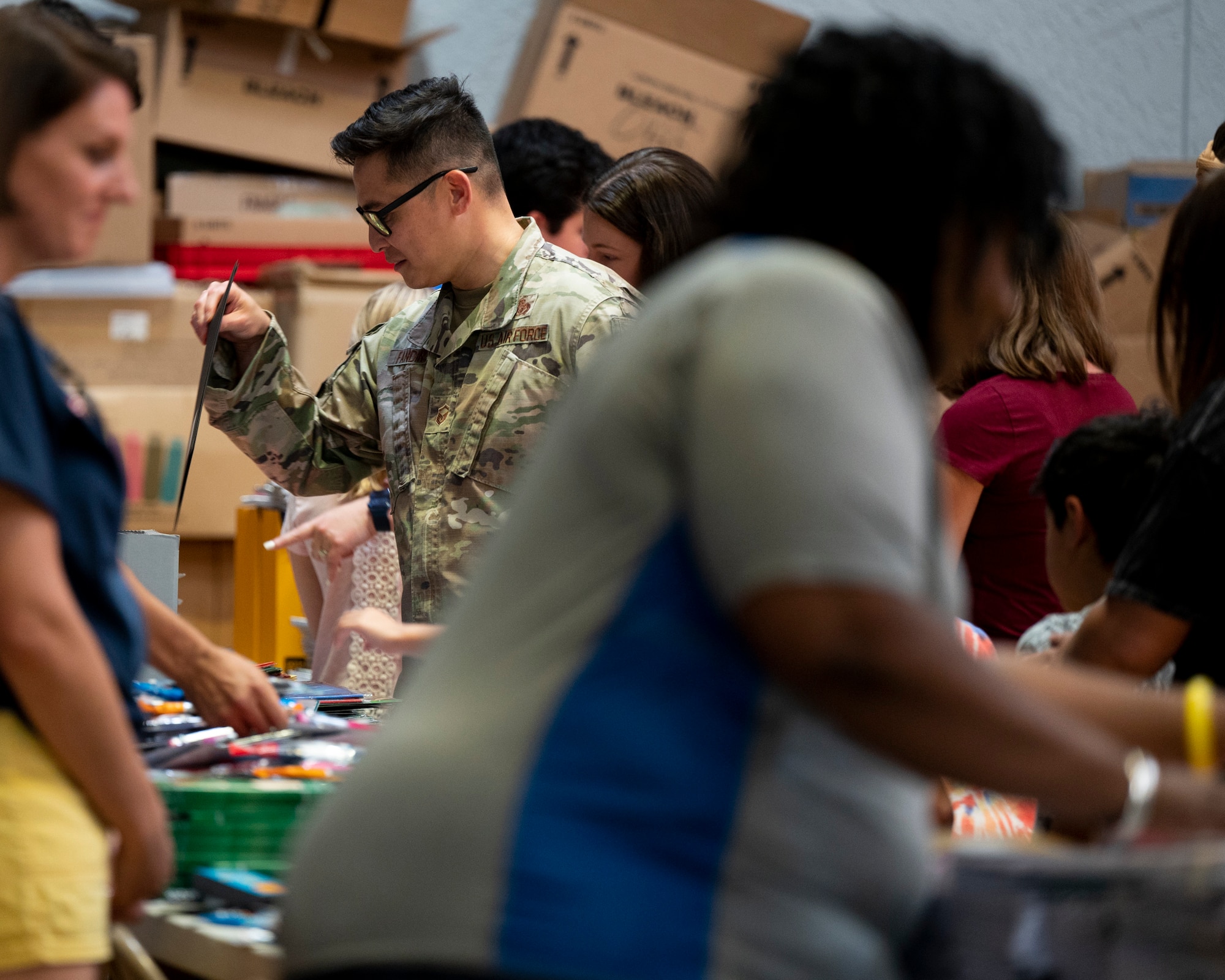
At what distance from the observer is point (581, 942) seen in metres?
0.69

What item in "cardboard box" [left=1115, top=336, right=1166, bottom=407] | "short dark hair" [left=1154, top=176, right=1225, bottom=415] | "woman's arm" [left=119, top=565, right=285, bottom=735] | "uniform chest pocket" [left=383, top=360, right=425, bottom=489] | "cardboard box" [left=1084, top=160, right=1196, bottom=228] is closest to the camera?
"short dark hair" [left=1154, top=176, right=1225, bottom=415]

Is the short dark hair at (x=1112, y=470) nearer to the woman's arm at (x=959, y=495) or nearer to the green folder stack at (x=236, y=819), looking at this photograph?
the woman's arm at (x=959, y=495)

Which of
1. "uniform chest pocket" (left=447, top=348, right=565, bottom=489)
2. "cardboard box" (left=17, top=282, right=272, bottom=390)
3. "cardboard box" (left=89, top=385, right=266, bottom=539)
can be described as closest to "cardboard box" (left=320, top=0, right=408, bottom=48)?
"cardboard box" (left=17, top=282, right=272, bottom=390)

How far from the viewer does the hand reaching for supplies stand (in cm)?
127

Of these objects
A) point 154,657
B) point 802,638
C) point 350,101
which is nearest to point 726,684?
point 802,638

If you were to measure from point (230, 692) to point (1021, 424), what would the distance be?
4.07 feet

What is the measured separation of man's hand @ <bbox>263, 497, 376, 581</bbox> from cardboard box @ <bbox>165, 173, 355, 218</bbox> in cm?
175

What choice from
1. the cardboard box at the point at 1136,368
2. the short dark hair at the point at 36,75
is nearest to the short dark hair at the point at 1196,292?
the short dark hair at the point at 36,75

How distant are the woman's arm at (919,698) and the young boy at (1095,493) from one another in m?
0.83

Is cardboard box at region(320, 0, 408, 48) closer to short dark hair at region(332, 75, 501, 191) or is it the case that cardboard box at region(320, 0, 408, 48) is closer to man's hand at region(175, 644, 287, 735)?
short dark hair at region(332, 75, 501, 191)

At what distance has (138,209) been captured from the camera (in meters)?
3.94

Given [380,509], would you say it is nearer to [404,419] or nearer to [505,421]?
[404,419]

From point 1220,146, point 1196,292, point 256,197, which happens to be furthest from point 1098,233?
point 1196,292

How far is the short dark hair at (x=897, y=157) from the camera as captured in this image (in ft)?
2.54
